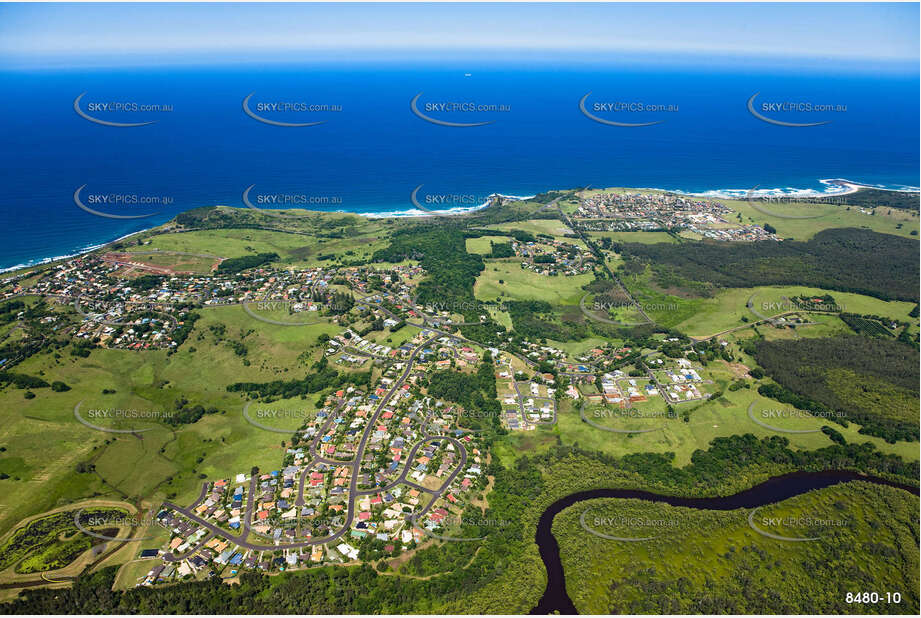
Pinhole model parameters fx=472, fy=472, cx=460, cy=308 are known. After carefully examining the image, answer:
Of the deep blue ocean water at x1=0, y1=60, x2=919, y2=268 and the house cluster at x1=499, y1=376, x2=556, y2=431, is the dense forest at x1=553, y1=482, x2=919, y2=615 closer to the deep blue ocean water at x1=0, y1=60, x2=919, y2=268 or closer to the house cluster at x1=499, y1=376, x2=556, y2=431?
the house cluster at x1=499, y1=376, x2=556, y2=431

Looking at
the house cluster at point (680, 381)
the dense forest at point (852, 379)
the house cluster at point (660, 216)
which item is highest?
the house cluster at point (660, 216)

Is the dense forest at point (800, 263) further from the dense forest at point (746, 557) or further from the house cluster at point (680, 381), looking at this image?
the dense forest at point (746, 557)

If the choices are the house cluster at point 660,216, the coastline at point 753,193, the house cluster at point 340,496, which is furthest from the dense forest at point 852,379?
the coastline at point 753,193

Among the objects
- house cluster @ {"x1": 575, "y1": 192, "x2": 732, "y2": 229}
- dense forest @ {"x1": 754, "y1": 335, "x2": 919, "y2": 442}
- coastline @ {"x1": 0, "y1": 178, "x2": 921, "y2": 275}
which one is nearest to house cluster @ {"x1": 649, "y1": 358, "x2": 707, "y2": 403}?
dense forest @ {"x1": 754, "y1": 335, "x2": 919, "y2": 442}

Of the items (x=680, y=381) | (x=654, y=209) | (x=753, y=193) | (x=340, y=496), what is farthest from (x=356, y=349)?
(x=753, y=193)

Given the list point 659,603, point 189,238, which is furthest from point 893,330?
point 189,238

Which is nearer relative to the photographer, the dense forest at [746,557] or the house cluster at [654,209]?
the dense forest at [746,557]

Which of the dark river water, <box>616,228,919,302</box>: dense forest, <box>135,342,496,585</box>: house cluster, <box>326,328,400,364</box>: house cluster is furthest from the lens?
<box>616,228,919,302</box>: dense forest
